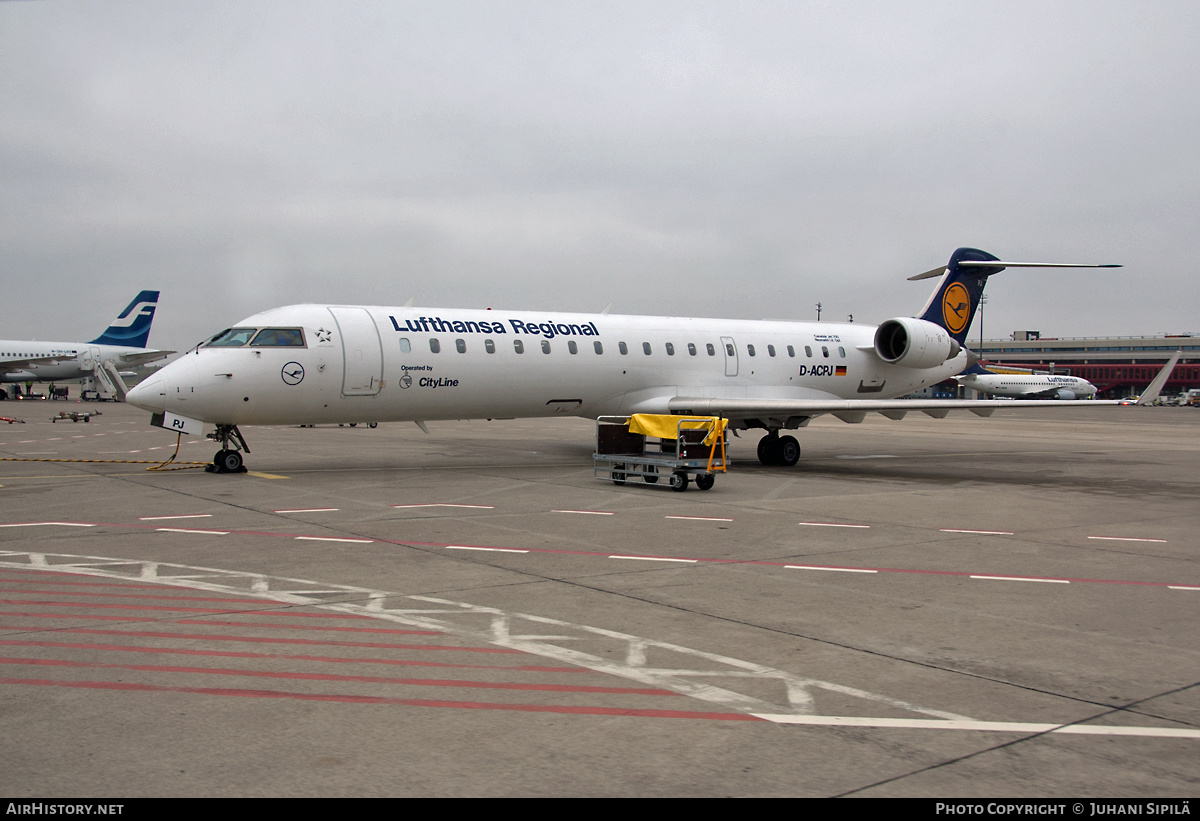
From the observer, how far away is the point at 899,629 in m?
6.79

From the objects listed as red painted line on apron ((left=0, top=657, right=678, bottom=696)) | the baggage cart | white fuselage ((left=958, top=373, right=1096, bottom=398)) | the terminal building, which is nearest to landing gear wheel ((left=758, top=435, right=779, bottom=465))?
the baggage cart

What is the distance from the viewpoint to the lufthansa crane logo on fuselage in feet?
55.7

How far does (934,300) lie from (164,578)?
22.5m

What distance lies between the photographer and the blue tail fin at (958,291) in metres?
25.9

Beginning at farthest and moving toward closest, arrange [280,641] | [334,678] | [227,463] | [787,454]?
[787,454] < [227,463] < [280,641] < [334,678]

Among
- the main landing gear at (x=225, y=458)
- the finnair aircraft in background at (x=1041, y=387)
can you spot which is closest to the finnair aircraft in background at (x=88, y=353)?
the main landing gear at (x=225, y=458)

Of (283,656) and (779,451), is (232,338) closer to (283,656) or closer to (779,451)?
(779,451)

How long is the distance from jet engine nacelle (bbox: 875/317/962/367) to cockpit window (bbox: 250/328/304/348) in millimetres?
14974

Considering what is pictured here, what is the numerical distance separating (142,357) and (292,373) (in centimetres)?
5356

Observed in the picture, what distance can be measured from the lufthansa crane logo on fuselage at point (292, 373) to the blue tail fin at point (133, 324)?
2189 inches

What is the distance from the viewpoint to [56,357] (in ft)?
199

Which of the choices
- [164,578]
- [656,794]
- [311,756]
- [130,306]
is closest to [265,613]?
[164,578]

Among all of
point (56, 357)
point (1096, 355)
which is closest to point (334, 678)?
point (56, 357)

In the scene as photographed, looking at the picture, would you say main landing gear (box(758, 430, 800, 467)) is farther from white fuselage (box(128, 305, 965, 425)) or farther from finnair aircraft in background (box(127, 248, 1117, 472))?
white fuselage (box(128, 305, 965, 425))
